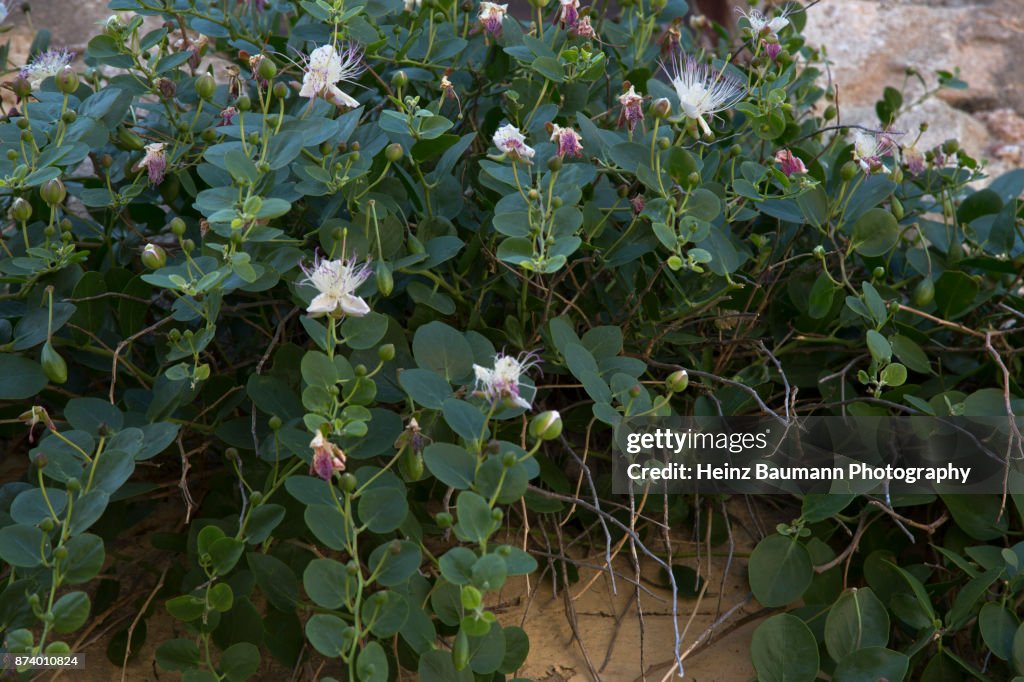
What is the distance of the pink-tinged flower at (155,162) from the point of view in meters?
1.20

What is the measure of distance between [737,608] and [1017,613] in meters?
0.32

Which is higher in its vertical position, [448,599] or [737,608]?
[448,599]

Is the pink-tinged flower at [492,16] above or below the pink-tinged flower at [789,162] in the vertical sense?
above

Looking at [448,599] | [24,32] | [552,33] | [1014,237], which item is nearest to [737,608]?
[448,599]

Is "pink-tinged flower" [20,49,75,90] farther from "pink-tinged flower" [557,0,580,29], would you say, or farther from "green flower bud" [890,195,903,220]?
"green flower bud" [890,195,903,220]

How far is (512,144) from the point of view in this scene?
1106 mm

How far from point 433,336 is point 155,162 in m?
0.40

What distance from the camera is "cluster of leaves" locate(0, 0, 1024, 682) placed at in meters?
0.99

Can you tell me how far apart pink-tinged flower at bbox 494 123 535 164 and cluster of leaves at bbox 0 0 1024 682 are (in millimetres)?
30

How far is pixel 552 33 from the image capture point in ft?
4.48

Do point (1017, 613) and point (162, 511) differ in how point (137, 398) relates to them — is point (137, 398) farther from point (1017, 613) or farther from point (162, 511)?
point (1017, 613)

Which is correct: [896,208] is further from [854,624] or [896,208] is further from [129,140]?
[129,140]

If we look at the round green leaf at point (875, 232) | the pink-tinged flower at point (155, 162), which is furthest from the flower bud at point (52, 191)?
the round green leaf at point (875, 232)

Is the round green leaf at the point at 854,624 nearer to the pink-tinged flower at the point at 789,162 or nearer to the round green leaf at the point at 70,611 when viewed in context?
the pink-tinged flower at the point at 789,162
